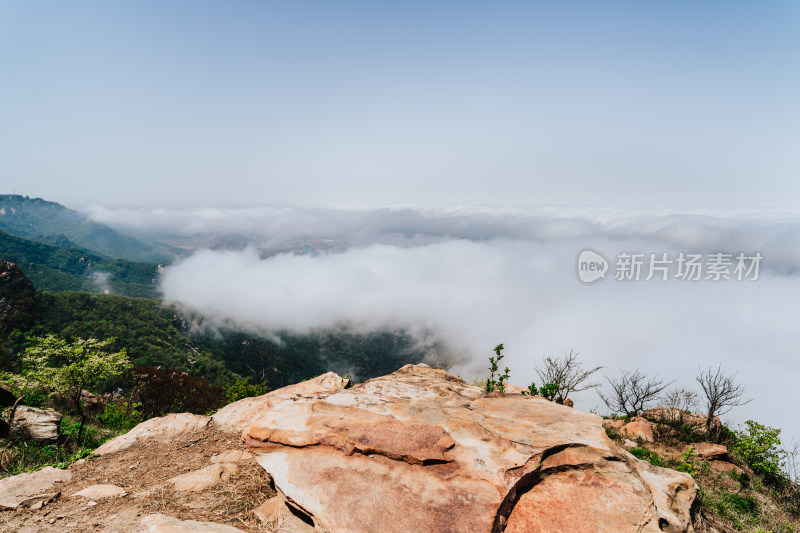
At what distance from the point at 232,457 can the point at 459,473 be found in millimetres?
6617

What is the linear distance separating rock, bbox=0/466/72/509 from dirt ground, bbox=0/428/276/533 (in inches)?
8.0

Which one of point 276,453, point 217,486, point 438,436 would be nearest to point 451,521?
point 438,436

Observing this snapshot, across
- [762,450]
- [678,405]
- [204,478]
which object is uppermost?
[204,478]

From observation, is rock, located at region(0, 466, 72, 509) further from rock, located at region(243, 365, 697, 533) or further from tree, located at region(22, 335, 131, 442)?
tree, located at region(22, 335, 131, 442)

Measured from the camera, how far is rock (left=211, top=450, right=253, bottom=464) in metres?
8.72

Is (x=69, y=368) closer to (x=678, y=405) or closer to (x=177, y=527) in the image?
(x=177, y=527)

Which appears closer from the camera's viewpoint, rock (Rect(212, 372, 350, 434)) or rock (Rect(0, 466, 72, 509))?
rock (Rect(0, 466, 72, 509))

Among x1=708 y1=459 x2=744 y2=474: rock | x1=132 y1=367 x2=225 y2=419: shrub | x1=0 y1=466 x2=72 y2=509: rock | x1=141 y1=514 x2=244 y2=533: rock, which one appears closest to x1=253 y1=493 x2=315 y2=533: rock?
x1=141 y1=514 x2=244 y2=533: rock

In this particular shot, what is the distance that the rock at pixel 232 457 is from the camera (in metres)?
8.72

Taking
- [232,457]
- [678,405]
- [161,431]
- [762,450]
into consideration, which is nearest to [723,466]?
[762,450]

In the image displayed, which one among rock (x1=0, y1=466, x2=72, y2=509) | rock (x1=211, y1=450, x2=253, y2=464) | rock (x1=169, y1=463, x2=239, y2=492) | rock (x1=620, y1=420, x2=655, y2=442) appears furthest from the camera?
rock (x1=620, y1=420, x2=655, y2=442)

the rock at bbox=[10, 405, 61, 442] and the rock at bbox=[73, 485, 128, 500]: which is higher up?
the rock at bbox=[73, 485, 128, 500]

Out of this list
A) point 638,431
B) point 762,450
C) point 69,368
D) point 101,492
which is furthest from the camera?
point 638,431

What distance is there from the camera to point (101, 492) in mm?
7320
